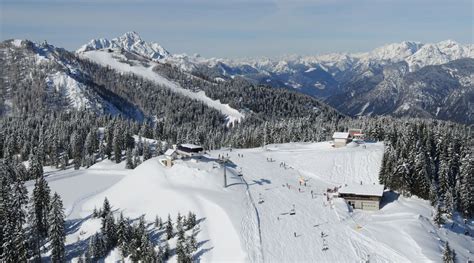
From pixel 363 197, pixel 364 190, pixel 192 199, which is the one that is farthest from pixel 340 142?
pixel 192 199

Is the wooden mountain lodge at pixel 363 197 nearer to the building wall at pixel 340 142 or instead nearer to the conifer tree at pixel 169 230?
the conifer tree at pixel 169 230

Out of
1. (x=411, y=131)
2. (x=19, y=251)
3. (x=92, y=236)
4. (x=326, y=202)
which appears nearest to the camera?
(x=19, y=251)

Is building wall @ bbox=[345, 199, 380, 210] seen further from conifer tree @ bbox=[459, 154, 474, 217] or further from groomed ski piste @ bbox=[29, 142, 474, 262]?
conifer tree @ bbox=[459, 154, 474, 217]

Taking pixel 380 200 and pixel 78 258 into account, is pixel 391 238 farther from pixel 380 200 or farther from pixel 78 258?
pixel 78 258

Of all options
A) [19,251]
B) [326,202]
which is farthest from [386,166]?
[19,251]

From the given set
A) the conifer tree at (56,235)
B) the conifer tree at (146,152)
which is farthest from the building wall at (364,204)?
the conifer tree at (146,152)
